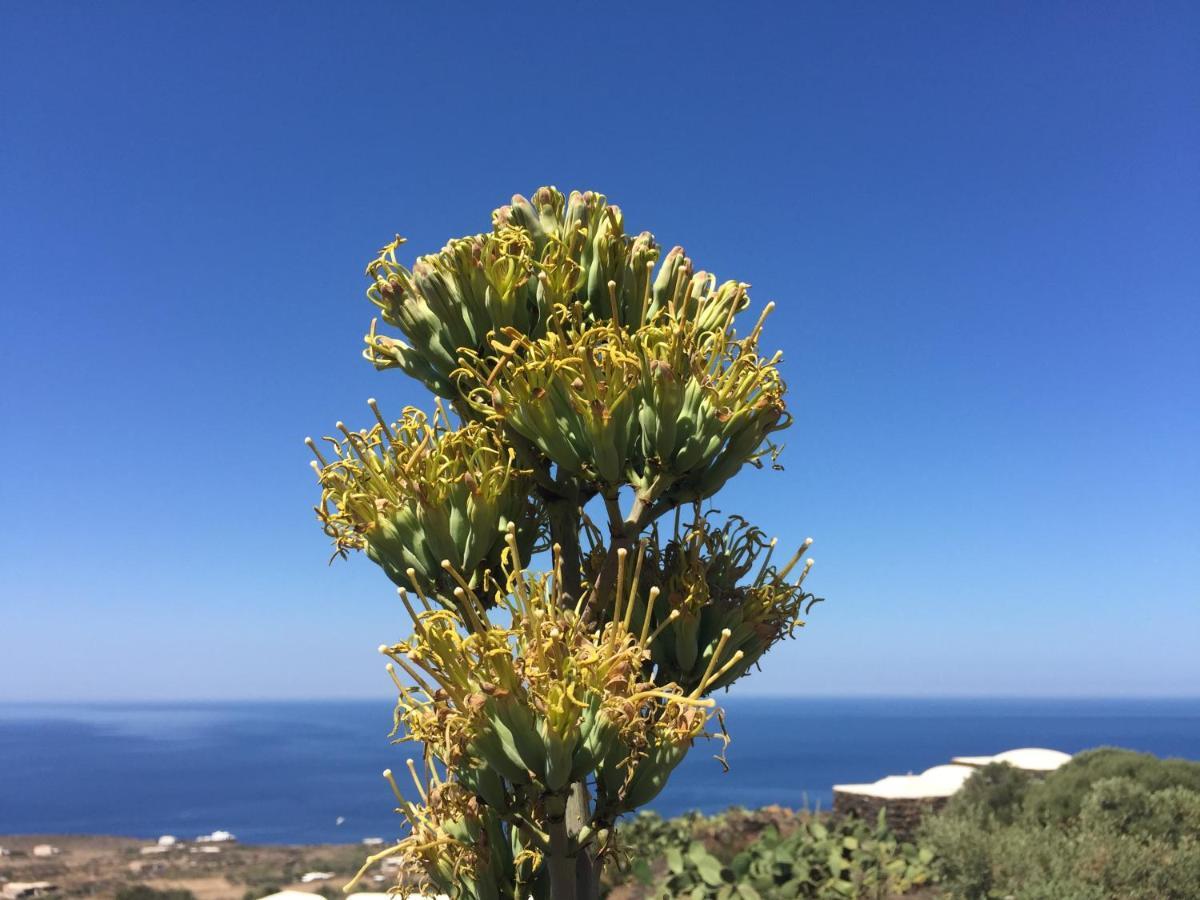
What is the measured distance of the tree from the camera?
3184 mm

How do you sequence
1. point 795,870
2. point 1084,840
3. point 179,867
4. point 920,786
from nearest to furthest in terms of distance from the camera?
point 1084,840
point 795,870
point 920,786
point 179,867

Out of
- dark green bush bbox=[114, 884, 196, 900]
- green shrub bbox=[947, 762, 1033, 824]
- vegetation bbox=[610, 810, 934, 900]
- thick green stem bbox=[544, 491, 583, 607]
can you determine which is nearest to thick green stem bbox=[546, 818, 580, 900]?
thick green stem bbox=[544, 491, 583, 607]

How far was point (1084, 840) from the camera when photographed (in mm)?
13742

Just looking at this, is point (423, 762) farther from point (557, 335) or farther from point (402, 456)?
point (557, 335)

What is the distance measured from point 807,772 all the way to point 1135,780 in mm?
146139

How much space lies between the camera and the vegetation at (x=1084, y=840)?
12.6 m

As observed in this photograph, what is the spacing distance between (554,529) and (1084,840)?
13.8 metres

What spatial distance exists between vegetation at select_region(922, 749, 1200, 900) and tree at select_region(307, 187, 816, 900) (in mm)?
10896

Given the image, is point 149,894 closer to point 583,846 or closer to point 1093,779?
point 1093,779

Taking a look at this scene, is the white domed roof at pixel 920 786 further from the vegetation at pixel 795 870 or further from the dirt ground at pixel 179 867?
the dirt ground at pixel 179 867

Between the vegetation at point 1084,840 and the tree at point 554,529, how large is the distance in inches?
429

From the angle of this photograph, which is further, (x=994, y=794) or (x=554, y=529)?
(x=994, y=794)

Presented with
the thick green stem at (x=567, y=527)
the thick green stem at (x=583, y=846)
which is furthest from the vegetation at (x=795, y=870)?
the thick green stem at (x=567, y=527)

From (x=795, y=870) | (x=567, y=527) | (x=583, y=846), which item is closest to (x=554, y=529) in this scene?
(x=567, y=527)
